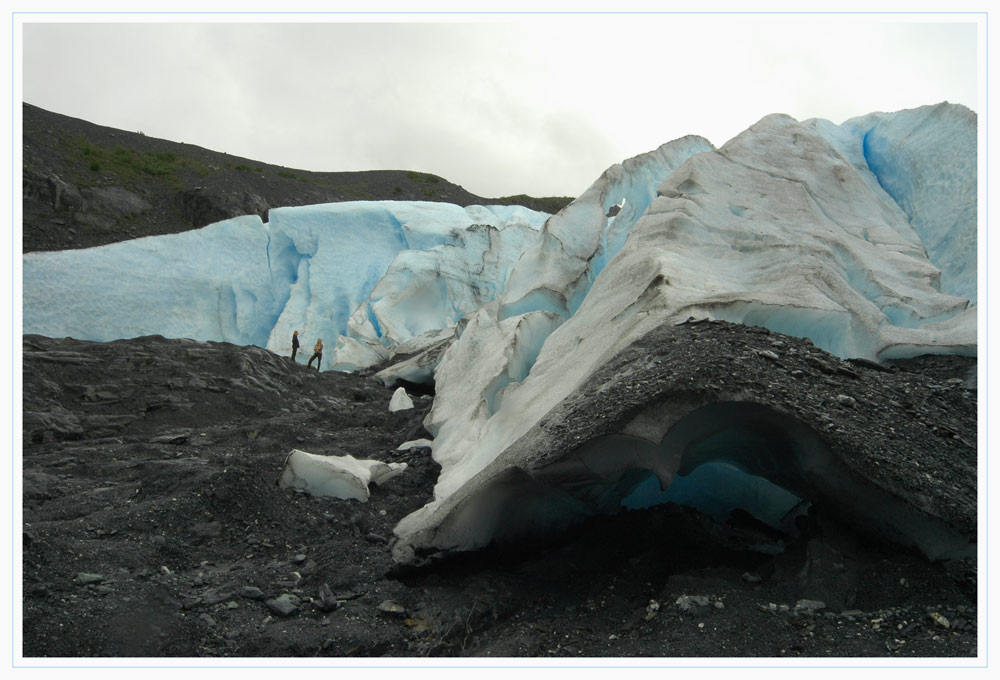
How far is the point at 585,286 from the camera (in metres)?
8.91

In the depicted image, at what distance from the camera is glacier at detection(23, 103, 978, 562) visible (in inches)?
181

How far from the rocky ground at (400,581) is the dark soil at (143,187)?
529 inches

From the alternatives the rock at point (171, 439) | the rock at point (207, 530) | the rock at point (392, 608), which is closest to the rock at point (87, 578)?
the rock at point (207, 530)

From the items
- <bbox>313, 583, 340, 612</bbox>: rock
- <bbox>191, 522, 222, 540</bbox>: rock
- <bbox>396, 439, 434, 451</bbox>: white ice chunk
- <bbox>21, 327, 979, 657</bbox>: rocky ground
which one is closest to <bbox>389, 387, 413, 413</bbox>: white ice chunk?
<bbox>396, 439, 434, 451</bbox>: white ice chunk

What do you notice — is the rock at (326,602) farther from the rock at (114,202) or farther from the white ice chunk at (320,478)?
the rock at (114,202)

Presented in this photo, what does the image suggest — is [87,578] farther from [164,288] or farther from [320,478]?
[164,288]

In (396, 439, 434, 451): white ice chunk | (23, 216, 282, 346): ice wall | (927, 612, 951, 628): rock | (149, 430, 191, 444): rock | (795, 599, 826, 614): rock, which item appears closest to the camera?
(927, 612, 951, 628): rock

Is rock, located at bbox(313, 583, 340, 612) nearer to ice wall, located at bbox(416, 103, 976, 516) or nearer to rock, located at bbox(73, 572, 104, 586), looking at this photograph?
rock, located at bbox(73, 572, 104, 586)

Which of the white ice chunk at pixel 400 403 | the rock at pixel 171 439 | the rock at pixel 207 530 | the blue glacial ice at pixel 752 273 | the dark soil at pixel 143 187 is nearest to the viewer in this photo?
the rock at pixel 207 530

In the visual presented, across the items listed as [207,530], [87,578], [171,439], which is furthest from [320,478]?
[171,439]

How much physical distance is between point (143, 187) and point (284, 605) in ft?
74.2

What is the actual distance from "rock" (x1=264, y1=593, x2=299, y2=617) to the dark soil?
14860mm

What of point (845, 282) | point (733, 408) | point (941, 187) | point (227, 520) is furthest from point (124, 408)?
point (941, 187)

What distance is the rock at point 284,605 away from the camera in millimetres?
3541
